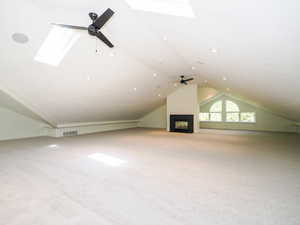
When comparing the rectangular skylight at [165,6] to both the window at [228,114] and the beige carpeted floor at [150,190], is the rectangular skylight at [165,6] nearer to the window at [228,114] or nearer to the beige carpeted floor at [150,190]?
the beige carpeted floor at [150,190]

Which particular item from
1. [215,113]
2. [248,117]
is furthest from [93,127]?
[248,117]

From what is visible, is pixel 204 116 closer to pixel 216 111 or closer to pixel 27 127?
pixel 216 111

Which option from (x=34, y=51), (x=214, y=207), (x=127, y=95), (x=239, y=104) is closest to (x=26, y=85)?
(x=34, y=51)

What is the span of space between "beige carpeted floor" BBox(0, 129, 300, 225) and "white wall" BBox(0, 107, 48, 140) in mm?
3801

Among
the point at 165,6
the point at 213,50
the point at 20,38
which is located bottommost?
the point at 213,50

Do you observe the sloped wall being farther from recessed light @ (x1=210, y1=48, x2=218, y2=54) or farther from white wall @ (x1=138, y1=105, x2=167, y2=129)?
recessed light @ (x1=210, y1=48, x2=218, y2=54)

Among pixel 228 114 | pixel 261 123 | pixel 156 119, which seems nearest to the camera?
pixel 261 123

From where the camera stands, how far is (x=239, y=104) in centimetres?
1012

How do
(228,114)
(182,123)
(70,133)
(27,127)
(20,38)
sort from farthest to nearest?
(228,114), (182,123), (70,133), (27,127), (20,38)

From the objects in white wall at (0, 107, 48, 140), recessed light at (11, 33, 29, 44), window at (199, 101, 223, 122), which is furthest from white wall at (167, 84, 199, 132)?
recessed light at (11, 33, 29, 44)

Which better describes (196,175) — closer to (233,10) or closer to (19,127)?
(233,10)

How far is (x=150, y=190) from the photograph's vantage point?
7.78ft

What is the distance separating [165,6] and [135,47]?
197cm

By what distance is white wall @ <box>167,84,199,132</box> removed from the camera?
9.34m
